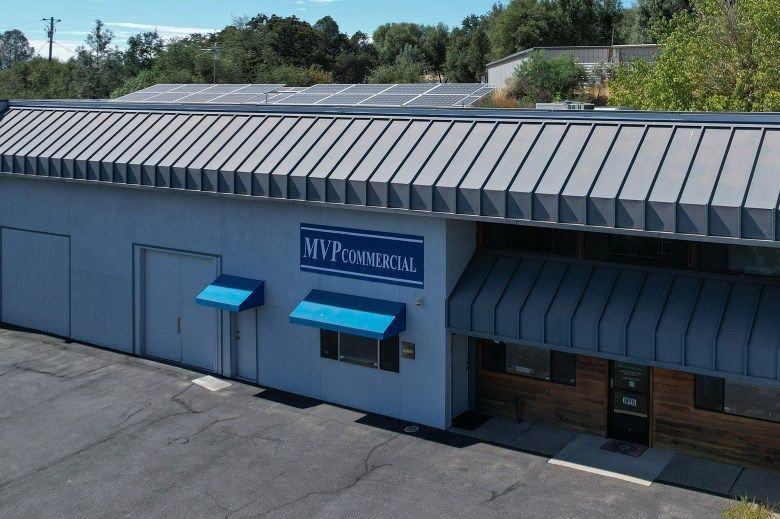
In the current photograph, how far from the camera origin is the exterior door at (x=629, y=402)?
664 inches

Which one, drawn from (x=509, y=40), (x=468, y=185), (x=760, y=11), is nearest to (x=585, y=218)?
(x=468, y=185)

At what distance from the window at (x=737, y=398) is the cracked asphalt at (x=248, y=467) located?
1944mm

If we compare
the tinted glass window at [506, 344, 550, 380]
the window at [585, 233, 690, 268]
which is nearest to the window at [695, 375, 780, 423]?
the window at [585, 233, 690, 268]

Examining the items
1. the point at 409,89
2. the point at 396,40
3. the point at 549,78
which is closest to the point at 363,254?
the point at 409,89

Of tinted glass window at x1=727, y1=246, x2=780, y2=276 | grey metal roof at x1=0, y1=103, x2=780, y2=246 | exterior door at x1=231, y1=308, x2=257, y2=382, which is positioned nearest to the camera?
grey metal roof at x1=0, y1=103, x2=780, y2=246

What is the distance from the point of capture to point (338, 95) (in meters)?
34.6

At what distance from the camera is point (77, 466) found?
54.4 ft

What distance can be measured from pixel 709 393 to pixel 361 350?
7.39 meters

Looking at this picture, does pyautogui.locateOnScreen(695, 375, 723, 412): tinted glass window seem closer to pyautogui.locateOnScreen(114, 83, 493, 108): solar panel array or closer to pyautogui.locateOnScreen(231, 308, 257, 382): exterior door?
pyautogui.locateOnScreen(231, 308, 257, 382): exterior door

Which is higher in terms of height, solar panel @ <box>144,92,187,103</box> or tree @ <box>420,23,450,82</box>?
tree @ <box>420,23,450,82</box>

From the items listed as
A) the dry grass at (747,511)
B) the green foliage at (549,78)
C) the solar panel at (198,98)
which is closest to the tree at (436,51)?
the green foliage at (549,78)

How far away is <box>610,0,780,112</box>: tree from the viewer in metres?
32.8

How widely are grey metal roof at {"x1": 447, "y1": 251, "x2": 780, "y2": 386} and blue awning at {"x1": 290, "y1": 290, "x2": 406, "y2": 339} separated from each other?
125 centimetres

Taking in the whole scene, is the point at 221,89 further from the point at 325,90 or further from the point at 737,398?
the point at 737,398
